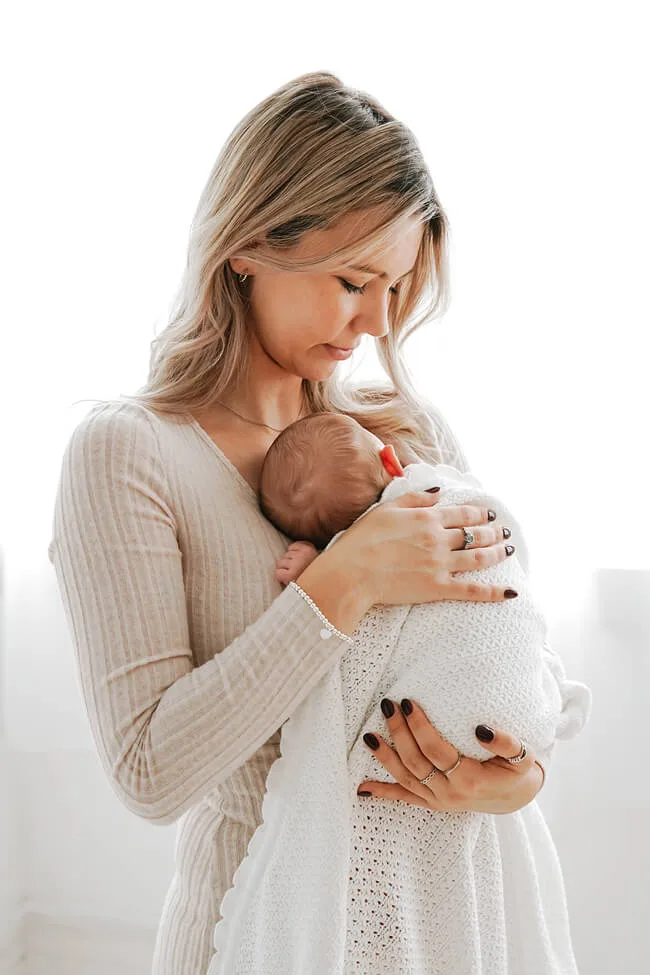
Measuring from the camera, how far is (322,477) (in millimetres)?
1219

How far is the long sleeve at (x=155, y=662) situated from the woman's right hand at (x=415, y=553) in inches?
3.4

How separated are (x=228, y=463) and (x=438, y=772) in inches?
19.8

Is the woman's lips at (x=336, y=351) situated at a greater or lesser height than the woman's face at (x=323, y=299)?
lesser

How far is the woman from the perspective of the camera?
1075 mm

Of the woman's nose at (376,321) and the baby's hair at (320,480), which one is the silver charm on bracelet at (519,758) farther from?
the woman's nose at (376,321)

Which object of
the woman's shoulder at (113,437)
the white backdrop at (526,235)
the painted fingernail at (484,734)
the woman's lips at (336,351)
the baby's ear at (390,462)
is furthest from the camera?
the white backdrop at (526,235)

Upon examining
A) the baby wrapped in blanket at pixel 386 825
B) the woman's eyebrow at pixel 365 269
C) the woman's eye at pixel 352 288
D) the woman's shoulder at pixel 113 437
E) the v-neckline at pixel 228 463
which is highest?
the woman's eyebrow at pixel 365 269

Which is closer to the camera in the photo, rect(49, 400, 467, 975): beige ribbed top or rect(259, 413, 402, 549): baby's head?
rect(49, 400, 467, 975): beige ribbed top

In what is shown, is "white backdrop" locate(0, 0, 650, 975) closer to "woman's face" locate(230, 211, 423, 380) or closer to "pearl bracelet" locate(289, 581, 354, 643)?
"woman's face" locate(230, 211, 423, 380)

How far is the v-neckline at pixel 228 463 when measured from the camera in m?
1.30

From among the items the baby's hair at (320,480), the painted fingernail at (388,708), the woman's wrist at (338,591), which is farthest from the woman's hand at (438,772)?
the baby's hair at (320,480)

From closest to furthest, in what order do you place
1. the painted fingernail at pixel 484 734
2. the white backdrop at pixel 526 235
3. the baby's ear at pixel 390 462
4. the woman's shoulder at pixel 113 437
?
the painted fingernail at pixel 484 734
the woman's shoulder at pixel 113 437
the baby's ear at pixel 390 462
the white backdrop at pixel 526 235

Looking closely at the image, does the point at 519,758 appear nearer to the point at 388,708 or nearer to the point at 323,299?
the point at 388,708

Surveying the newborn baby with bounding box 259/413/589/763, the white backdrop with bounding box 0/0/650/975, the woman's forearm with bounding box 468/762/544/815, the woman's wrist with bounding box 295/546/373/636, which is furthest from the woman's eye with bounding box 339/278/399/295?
the woman's forearm with bounding box 468/762/544/815
